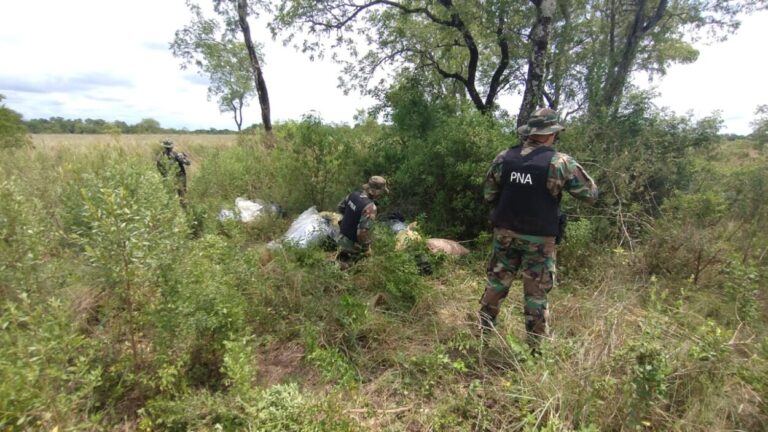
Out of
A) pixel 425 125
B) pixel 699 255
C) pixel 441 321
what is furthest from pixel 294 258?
pixel 699 255

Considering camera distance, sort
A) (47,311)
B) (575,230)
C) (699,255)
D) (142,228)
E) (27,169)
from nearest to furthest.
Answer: (142,228), (47,311), (699,255), (575,230), (27,169)

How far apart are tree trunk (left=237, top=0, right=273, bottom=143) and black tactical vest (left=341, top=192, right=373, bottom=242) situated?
19.2 feet

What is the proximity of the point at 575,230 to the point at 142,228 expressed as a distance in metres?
3.88

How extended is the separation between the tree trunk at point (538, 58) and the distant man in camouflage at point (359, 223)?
9.28ft

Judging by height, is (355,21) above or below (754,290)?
above

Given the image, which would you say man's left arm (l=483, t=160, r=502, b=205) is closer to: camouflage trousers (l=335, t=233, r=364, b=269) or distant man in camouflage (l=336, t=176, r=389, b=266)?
distant man in camouflage (l=336, t=176, r=389, b=266)

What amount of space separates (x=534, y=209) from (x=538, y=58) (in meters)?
3.39

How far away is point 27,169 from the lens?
18.4 feet

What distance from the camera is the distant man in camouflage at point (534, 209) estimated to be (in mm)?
2494

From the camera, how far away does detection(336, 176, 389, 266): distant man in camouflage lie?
361 centimetres

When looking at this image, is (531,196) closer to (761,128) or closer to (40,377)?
(40,377)

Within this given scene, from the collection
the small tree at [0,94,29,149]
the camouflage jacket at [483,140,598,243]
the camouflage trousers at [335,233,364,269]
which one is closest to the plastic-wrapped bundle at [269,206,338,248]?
the camouflage trousers at [335,233,364,269]

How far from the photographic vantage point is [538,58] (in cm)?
494

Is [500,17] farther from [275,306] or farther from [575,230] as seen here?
[275,306]
